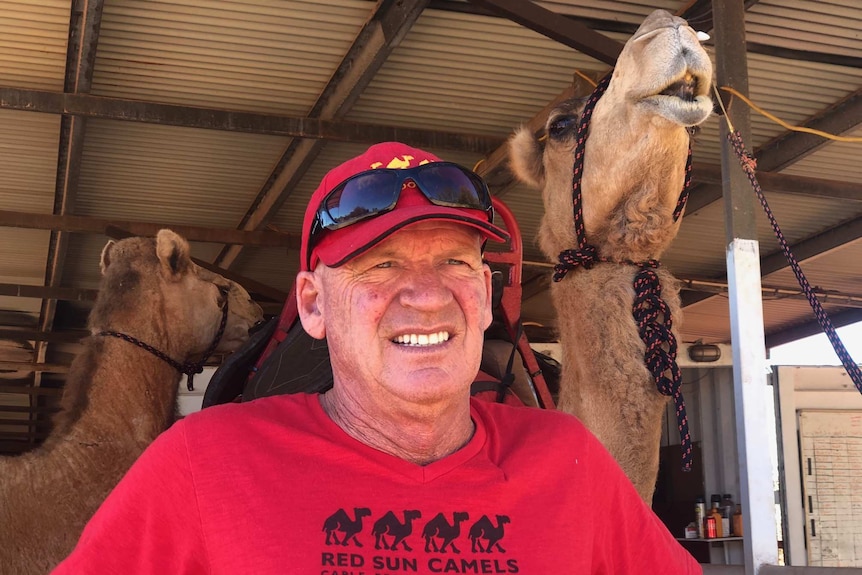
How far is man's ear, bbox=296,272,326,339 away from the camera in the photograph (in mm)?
1921

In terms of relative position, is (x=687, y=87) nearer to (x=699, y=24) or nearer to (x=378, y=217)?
(x=378, y=217)

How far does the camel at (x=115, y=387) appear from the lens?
14.2 feet

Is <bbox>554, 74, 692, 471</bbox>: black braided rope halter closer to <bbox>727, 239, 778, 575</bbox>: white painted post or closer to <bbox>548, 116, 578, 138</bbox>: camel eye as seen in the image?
<bbox>548, 116, 578, 138</bbox>: camel eye

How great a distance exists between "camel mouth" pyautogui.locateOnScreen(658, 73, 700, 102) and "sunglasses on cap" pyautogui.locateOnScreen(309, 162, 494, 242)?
1298 millimetres

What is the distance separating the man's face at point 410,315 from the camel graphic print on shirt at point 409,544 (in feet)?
0.75

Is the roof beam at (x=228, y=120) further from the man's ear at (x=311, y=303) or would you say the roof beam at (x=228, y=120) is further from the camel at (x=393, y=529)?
the camel at (x=393, y=529)

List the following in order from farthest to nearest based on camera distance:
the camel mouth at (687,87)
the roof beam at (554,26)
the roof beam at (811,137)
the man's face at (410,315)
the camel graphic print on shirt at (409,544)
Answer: the roof beam at (811,137), the roof beam at (554,26), the camel mouth at (687,87), the man's face at (410,315), the camel graphic print on shirt at (409,544)

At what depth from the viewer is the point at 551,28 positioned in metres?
5.61

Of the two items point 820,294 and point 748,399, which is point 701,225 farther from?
point 748,399

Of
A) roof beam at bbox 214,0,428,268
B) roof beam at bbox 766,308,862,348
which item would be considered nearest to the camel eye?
roof beam at bbox 214,0,428,268

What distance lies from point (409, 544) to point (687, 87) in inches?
73.5

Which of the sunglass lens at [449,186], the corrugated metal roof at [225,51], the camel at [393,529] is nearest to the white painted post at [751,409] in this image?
the sunglass lens at [449,186]

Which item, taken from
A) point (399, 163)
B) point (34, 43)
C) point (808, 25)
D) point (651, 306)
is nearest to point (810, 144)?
point (808, 25)

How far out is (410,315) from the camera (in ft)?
5.74
